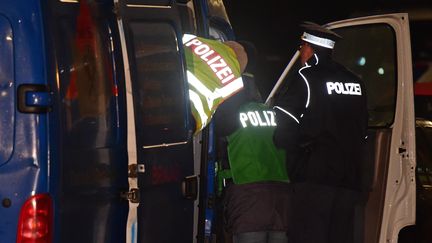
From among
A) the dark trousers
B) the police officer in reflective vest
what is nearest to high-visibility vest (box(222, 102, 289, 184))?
the police officer in reflective vest

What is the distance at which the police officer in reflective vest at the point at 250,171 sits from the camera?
472 cm

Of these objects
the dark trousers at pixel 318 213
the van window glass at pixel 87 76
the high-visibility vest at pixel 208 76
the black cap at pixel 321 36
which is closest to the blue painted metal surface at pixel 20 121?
the van window glass at pixel 87 76

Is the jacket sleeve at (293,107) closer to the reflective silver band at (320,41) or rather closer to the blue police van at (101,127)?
the reflective silver band at (320,41)

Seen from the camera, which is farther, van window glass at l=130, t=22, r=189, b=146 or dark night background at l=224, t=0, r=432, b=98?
dark night background at l=224, t=0, r=432, b=98

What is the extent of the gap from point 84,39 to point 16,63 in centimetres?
42

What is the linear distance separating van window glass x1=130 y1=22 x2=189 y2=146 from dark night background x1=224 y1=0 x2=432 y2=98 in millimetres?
13067

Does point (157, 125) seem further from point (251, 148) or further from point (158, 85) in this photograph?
point (251, 148)

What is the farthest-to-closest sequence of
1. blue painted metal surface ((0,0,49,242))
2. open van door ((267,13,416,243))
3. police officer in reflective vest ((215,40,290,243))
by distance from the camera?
open van door ((267,13,416,243))
police officer in reflective vest ((215,40,290,243))
blue painted metal surface ((0,0,49,242))

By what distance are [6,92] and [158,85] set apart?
1.01 metres

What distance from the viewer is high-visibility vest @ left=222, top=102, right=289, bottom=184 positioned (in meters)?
4.73

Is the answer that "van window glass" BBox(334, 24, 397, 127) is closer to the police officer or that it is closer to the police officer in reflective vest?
the police officer

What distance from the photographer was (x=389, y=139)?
17.4ft

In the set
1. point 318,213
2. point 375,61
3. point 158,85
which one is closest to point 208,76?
point 158,85

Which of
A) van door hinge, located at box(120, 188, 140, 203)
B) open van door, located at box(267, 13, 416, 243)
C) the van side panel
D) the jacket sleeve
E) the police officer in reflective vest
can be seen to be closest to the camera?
the van side panel
